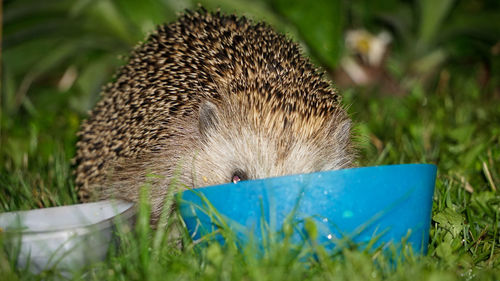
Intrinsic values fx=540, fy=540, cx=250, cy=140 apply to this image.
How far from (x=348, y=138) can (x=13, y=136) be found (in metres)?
2.59

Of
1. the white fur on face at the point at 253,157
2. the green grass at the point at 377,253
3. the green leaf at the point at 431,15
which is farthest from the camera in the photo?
the green leaf at the point at 431,15

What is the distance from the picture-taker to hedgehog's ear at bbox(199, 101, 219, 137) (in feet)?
8.25

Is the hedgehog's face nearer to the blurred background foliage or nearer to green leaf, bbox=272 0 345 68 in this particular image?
the blurred background foliage

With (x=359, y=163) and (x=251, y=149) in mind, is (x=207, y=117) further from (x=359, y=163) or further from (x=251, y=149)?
(x=359, y=163)

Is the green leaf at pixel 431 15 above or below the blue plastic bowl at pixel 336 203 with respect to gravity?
above

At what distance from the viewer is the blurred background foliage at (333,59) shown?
Result: 3.62 m

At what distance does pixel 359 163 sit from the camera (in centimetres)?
306

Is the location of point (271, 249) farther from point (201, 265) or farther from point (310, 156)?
point (310, 156)

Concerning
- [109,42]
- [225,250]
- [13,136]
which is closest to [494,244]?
[225,250]

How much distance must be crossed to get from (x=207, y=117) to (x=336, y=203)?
94cm

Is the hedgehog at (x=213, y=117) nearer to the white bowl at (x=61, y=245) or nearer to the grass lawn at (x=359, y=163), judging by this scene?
the grass lawn at (x=359, y=163)

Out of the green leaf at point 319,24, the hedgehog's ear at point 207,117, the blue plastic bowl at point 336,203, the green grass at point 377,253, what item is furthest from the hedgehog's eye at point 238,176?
the green leaf at point 319,24

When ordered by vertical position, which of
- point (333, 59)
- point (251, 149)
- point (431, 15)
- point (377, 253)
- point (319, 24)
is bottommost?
point (377, 253)

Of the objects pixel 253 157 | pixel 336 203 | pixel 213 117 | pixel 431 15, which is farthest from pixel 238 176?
pixel 431 15
